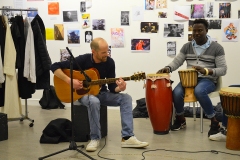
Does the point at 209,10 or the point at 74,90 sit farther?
the point at 209,10

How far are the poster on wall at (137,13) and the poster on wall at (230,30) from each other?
1.09m

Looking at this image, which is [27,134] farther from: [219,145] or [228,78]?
[228,78]

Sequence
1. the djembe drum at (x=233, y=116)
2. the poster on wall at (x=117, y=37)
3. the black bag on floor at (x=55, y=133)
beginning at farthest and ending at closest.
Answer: the poster on wall at (x=117, y=37), the black bag on floor at (x=55, y=133), the djembe drum at (x=233, y=116)

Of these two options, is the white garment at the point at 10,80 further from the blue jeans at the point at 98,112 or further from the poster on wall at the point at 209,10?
the poster on wall at the point at 209,10

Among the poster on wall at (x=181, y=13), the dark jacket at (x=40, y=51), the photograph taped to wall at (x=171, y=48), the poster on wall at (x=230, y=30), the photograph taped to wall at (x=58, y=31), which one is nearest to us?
the dark jacket at (x=40, y=51)

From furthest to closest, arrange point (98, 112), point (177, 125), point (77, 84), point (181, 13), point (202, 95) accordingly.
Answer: point (181, 13), point (177, 125), point (202, 95), point (98, 112), point (77, 84)

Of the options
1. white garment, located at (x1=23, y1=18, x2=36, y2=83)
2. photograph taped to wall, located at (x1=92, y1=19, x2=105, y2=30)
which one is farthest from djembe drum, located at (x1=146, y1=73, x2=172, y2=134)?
photograph taped to wall, located at (x1=92, y1=19, x2=105, y2=30)

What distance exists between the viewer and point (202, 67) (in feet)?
11.7

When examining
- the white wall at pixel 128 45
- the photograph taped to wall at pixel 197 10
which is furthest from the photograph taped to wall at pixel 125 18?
the photograph taped to wall at pixel 197 10

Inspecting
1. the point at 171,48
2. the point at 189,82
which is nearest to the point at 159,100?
the point at 189,82

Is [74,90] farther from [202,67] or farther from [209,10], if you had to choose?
[209,10]

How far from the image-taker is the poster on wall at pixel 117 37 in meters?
4.77

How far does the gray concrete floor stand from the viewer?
2.85m

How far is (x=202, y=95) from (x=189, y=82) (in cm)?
23
